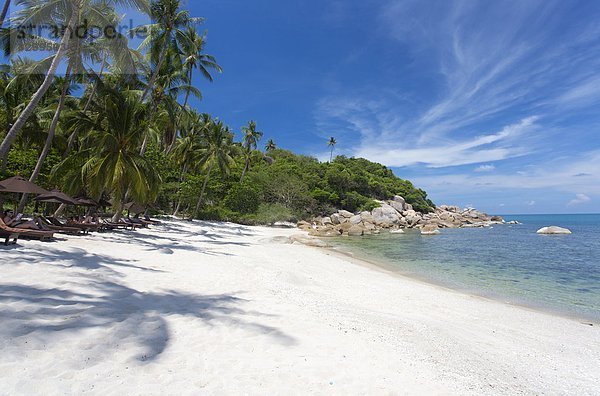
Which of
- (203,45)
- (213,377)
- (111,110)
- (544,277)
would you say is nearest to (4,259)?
(213,377)

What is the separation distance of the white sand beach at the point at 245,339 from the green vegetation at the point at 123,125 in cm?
840

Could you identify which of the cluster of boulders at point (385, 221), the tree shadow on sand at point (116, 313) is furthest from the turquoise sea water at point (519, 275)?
the cluster of boulders at point (385, 221)

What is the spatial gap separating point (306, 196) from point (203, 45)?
28.0 meters

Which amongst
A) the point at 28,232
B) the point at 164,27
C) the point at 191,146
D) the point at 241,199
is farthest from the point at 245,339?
the point at 191,146

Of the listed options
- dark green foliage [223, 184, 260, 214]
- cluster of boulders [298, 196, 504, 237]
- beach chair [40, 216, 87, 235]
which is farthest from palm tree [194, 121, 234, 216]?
beach chair [40, 216, 87, 235]

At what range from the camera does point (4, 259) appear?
6984 mm

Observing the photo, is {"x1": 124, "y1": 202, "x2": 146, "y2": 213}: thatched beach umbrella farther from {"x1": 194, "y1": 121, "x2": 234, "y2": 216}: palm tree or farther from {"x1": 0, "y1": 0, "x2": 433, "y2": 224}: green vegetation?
{"x1": 194, "y1": 121, "x2": 234, "y2": 216}: palm tree

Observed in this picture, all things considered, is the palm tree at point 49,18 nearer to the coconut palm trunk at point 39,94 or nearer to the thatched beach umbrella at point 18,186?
the coconut palm trunk at point 39,94

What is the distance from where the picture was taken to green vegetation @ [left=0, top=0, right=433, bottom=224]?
14.7m

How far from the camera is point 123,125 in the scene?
15727 mm

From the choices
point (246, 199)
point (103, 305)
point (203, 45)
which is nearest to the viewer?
point (103, 305)

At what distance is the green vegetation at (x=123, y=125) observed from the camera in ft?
48.1

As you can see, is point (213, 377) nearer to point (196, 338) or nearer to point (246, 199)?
point (196, 338)

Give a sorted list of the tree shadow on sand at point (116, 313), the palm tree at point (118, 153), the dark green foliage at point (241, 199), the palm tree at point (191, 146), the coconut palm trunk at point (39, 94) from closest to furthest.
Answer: the tree shadow on sand at point (116, 313)
the coconut palm trunk at point (39, 94)
the palm tree at point (118, 153)
the palm tree at point (191, 146)
the dark green foliage at point (241, 199)
